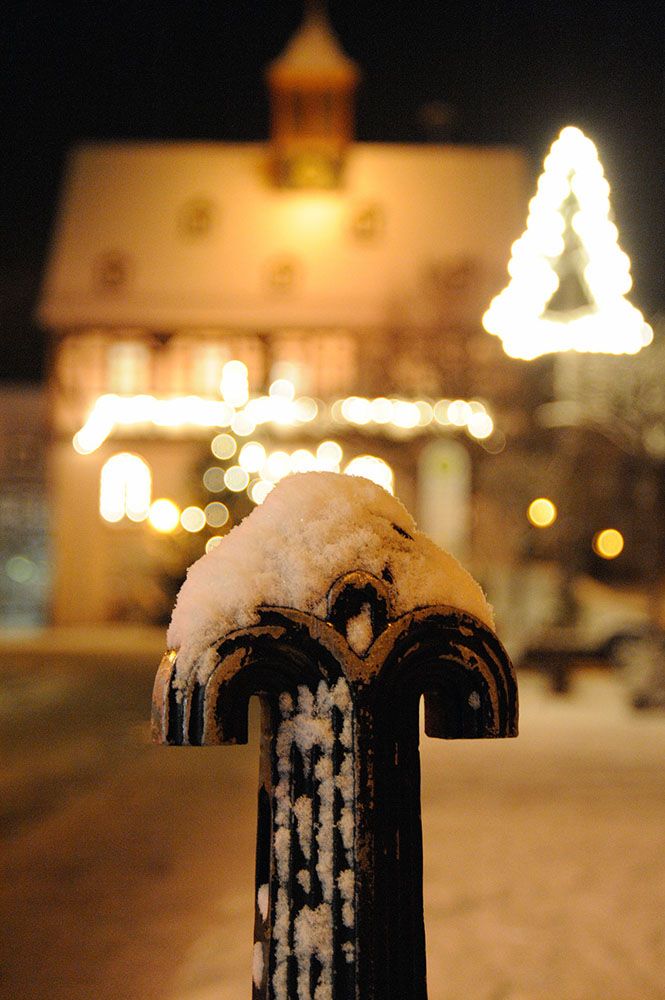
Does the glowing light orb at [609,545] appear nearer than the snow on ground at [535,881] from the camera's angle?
No

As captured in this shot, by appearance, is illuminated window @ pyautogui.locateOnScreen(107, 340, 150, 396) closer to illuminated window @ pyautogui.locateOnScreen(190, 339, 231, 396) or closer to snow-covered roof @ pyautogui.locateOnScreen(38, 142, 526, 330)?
snow-covered roof @ pyautogui.locateOnScreen(38, 142, 526, 330)

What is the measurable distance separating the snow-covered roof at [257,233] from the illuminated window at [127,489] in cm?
372

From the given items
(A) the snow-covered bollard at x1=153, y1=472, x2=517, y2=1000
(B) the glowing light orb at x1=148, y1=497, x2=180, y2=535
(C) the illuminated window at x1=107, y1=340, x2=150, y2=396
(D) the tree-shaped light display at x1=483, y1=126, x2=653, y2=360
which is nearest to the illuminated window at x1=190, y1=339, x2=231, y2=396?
(C) the illuminated window at x1=107, y1=340, x2=150, y2=396

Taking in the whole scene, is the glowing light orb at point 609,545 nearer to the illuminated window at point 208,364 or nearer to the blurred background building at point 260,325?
the blurred background building at point 260,325

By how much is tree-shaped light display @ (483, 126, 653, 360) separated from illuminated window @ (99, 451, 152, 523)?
18645 mm

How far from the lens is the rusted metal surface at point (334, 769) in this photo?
1.96 metres

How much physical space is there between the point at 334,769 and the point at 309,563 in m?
0.41

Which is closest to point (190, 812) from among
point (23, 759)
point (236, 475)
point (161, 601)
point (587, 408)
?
point (23, 759)

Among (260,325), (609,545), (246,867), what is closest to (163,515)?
(260,325)

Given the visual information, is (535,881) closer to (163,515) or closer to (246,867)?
(246,867)

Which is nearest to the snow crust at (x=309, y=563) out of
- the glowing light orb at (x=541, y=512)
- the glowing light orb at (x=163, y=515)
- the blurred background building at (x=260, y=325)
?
the glowing light orb at (x=541, y=512)

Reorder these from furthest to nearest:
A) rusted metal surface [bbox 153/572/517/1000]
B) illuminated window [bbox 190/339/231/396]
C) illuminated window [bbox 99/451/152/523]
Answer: illuminated window [bbox 190/339/231/396] → illuminated window [bbox 99/451/152/523] → rusted metal surface [bbox 153/572/517/1000]

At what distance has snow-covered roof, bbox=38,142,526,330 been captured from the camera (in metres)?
26.3

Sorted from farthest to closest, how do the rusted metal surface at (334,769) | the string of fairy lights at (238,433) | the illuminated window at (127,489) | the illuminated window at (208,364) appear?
the illuminated window at (208,364)
the illuminated window at (127,489)
the string of fairy lights at (238,433)
the rusted metal surface at (334,769)
